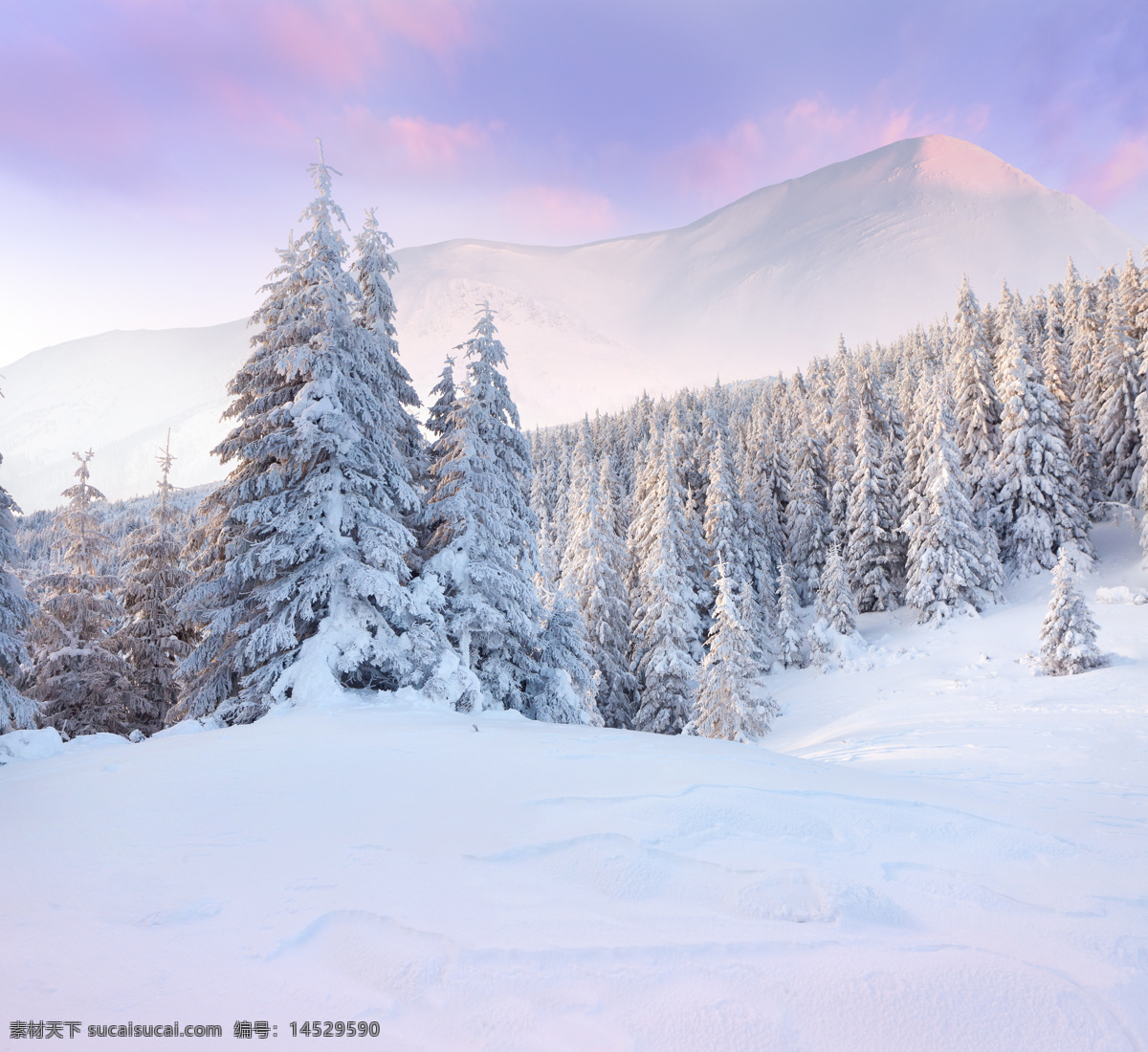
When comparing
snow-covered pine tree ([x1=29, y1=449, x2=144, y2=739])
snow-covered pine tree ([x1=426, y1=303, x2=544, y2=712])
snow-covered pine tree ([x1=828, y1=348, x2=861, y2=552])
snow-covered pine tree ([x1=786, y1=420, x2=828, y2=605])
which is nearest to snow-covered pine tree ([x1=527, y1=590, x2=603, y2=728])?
snow-covered pine tree ([x1=426, y1=303, x2=544, y2=712])

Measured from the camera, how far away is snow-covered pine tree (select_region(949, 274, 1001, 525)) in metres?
33.7

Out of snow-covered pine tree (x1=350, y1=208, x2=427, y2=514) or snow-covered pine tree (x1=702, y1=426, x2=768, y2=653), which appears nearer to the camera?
snow-covered pine tree (x1=350, y1=208, x2=427, y2=514)

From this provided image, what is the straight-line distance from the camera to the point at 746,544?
39188 mm

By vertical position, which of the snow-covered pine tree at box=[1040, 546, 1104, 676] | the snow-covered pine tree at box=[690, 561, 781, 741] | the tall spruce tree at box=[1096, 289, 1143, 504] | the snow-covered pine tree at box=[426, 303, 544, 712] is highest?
the tall spruce tree at box=[1096, 289, 1143, 504]

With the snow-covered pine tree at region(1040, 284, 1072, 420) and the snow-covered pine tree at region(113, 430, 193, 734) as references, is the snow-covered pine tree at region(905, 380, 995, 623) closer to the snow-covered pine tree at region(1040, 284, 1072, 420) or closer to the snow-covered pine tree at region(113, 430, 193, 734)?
the snow-covered pine tree at region(1040, 284, 1072, 420)

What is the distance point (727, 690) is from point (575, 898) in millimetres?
21001

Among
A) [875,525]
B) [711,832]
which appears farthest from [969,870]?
[875,525]

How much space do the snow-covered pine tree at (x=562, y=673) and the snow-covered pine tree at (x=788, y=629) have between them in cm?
2041

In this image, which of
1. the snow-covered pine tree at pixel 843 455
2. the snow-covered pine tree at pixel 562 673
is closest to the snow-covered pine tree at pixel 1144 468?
the snow-covered pine tree at pixel 843 455

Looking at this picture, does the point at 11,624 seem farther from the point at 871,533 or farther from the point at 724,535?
the point at 871,533

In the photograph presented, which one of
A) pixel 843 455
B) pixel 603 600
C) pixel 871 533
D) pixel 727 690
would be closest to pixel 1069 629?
pixel 727 690

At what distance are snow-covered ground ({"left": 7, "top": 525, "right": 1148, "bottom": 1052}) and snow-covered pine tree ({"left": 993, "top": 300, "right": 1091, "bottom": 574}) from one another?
30.4 metres

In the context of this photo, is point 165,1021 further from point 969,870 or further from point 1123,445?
point 1123,445

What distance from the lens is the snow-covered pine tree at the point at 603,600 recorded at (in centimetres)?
2809
